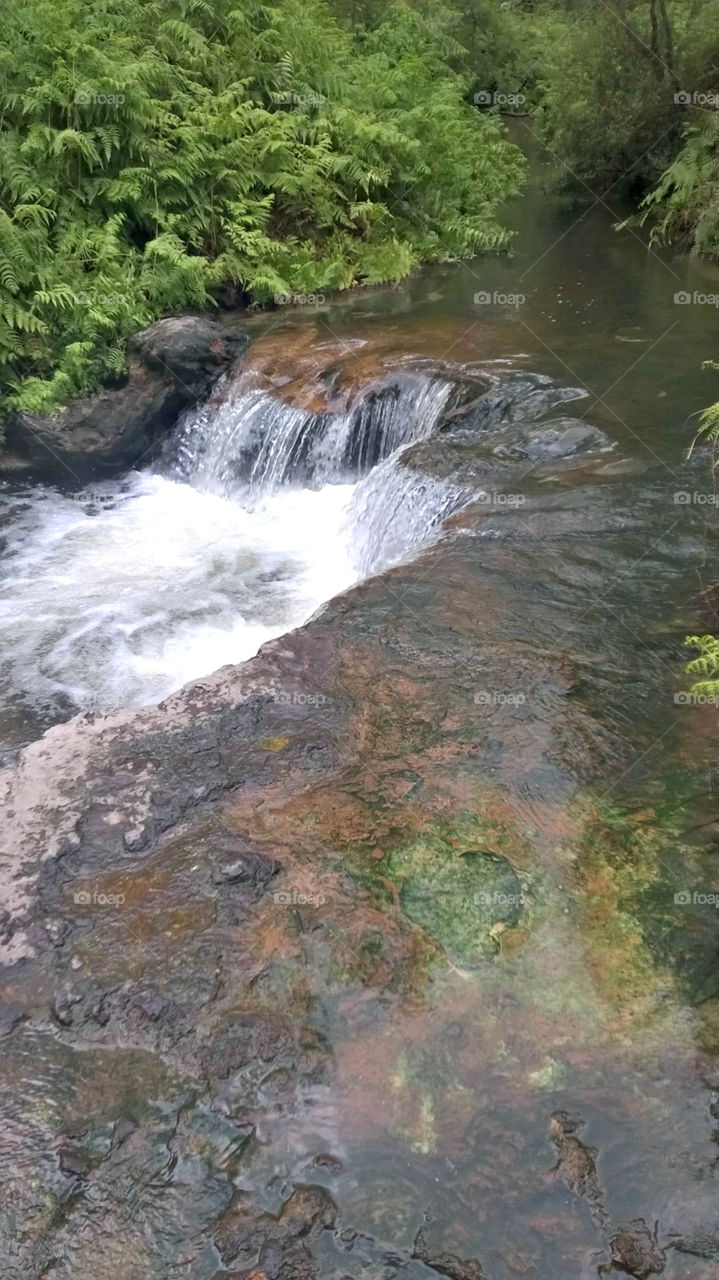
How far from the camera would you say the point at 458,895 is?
3.96m

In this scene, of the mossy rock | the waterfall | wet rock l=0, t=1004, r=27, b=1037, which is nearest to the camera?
wet rock l=0, t=1004, r=27, b=1037

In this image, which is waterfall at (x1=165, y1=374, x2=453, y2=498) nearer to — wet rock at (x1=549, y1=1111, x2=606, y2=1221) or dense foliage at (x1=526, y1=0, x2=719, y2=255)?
wet rock at (x1=549, y1=1111, x2=606, y2=1221)

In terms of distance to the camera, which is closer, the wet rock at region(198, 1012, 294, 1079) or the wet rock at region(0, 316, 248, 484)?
the wet rock at region(198, 1012, 294, 1079)

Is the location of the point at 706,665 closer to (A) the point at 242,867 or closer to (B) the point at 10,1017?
(A) the point at 242,867

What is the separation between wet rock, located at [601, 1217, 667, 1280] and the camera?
2840mm

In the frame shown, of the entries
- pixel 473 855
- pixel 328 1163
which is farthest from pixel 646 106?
pixel 328 1163

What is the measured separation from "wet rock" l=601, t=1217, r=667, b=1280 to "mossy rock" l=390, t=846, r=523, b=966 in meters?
1.04

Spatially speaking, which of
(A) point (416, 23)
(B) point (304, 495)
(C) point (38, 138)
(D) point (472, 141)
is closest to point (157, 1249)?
(B) point (304, 495)

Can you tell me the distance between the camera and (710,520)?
22.8 ft

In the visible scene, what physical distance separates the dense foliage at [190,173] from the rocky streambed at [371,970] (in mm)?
7417

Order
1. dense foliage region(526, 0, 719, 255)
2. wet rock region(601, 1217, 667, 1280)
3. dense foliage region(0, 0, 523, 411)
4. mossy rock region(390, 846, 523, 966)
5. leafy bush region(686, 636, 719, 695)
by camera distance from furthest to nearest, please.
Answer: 1. dense foliage region(526, 0, 719, 255)
2. dense foliage region(0, 0, 523, 411)
3. leafy bush region(686, 636, 719, 695)
4. mossy rock region(390, 846, 523, 966)
5. wet rock region(601, 1217, 667, 1280)

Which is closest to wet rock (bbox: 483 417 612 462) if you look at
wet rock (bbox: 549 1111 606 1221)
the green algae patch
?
the green algae patch

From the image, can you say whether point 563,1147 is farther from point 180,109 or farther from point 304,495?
point 180,109

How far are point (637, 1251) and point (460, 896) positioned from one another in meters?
1.42
